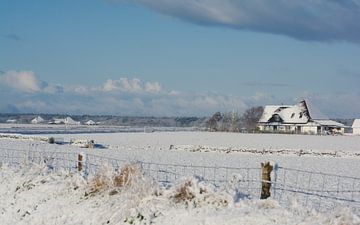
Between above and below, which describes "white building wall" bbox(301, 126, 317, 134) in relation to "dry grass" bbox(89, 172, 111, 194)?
above

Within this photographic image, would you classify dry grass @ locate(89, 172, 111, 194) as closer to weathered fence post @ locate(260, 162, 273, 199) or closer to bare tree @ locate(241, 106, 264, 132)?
weathered fence post @ locate(260, 162, 273, 199)

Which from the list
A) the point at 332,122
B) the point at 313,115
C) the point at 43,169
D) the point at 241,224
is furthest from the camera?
the point at 332,122

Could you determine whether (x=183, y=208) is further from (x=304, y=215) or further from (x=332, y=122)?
(x=332, y=122)

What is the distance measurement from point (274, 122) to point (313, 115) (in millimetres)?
9293

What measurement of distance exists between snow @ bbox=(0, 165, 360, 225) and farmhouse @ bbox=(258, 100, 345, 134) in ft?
391

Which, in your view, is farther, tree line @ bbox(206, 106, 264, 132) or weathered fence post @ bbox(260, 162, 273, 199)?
tree line @ bbox(206, 106, 264, 132)

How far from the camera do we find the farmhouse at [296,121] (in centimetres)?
13025

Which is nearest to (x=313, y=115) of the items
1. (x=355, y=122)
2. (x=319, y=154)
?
→ (x=355, y=122)

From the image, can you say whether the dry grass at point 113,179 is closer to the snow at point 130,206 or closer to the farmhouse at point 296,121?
the snow at point 130,206

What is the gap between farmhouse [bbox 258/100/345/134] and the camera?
13025cm

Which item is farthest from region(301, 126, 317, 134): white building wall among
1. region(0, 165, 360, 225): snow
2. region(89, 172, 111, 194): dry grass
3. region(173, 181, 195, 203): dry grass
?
region(173, 181, 195, 203): dry grass

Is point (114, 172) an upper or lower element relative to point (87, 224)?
upper

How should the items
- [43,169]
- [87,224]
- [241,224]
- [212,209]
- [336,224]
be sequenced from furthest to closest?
[43,169] → [87,224] → [212,209] → [241,224] → [336,224]

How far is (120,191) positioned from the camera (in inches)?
486
